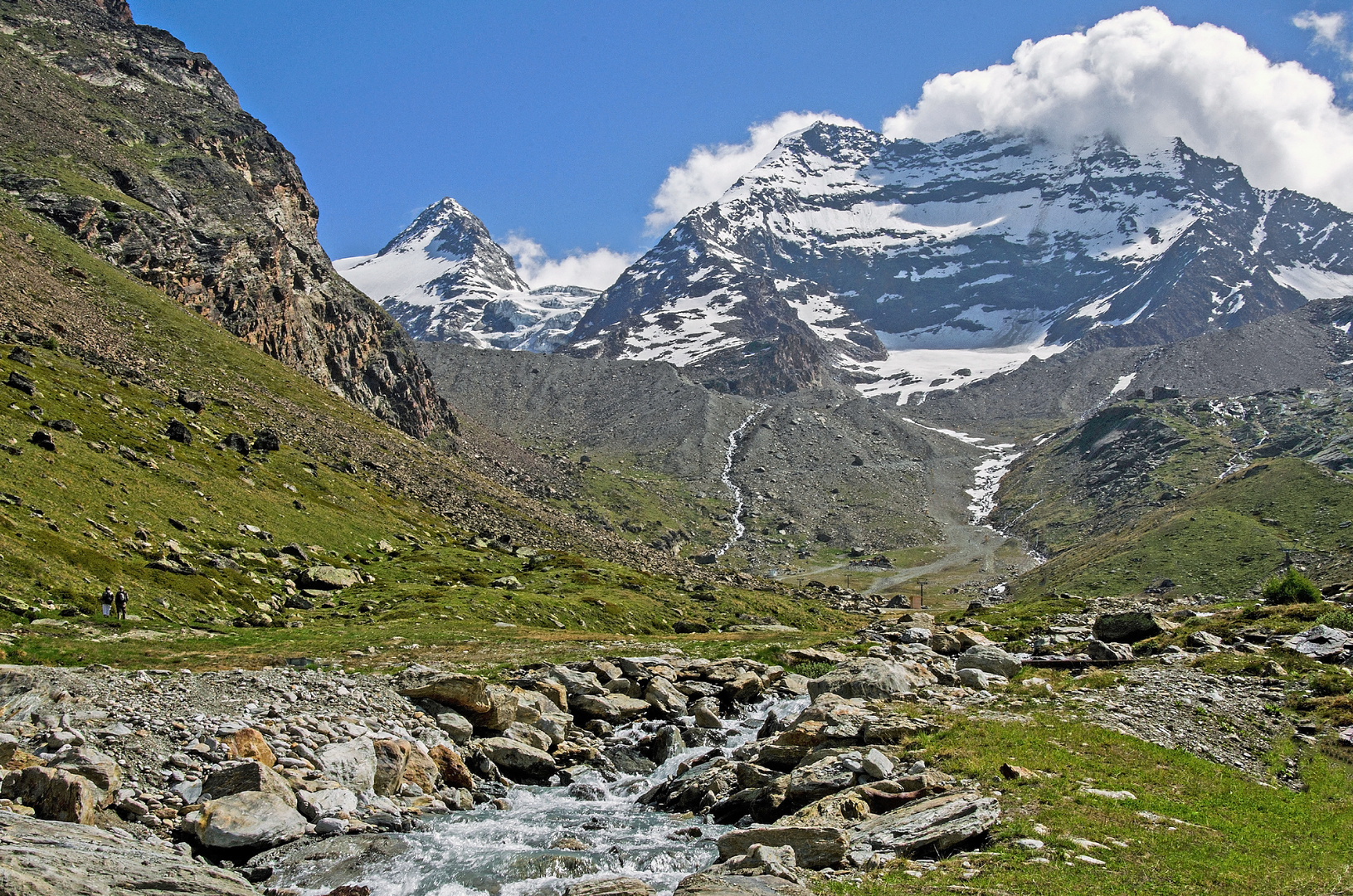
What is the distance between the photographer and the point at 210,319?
14738 cm

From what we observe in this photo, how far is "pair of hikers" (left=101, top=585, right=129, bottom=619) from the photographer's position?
4216 centimetres

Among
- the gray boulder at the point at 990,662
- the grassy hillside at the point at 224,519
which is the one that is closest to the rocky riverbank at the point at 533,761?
the gray boulder at the point at 990,662

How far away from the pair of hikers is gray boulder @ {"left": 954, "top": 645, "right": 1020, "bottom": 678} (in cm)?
4466

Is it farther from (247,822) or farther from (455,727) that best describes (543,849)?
(455,727)

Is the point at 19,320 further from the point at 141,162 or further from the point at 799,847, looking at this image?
the point at 799,847

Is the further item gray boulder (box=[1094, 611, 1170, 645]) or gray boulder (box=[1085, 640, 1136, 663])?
gray boulder (box=[1094, 611, 1170, 645])

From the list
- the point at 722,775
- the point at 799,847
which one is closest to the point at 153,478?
the point at 722,775

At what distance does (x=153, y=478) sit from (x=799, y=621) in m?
75.3

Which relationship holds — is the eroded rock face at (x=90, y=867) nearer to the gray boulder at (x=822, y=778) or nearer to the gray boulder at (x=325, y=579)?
the gray boulder at (x=822, y=778)

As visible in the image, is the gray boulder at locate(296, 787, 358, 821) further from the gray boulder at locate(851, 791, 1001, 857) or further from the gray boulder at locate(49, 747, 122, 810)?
the gray boulder at locate(851, 791, 1001, 857)

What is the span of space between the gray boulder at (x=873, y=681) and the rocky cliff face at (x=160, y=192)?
145854mm

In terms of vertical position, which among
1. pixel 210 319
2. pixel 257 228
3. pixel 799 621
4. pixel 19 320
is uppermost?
pixel 257 228

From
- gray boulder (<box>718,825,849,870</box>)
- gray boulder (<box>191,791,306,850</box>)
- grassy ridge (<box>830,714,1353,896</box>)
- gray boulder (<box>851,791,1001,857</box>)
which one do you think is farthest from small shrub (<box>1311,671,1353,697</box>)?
gray boulder (<box>191,791,306,850</box>)

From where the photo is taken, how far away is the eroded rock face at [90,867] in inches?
451
